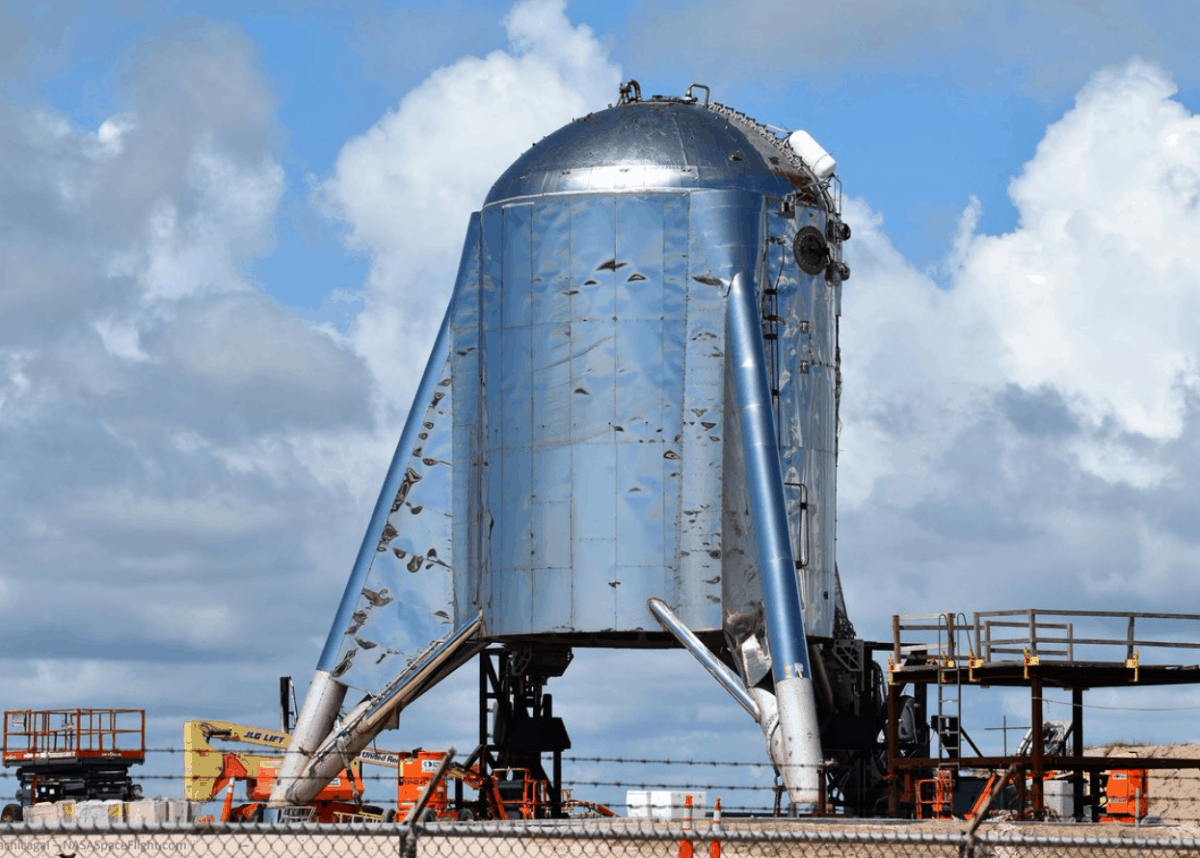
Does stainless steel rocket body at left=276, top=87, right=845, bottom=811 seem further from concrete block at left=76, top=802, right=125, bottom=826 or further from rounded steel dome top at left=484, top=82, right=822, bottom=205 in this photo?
concrete block at left=76, top=802, right=125, bottom=826

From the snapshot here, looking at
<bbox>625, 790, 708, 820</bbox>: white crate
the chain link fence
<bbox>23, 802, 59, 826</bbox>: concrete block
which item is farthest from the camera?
<bbox>23, 802, 59, 826</bbox>: concrete block

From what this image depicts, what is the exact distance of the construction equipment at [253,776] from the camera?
41.0 meters

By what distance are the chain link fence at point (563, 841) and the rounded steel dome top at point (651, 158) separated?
1242cm

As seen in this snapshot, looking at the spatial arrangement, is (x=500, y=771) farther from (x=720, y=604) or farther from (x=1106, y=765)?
(x=1106, y=765)

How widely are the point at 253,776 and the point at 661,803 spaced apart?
1352 centimetres

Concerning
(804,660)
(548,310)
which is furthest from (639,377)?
(804,660)

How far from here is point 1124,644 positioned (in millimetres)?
38312

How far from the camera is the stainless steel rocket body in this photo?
39281mm

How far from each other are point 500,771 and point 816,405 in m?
10.3

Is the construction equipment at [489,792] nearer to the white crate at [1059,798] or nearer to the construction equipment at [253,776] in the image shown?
the construction equipment at [253,776]

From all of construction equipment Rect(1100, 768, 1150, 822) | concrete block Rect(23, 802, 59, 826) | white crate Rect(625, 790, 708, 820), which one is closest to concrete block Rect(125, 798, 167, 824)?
concrete block Rect(23, 802, 59, 826)

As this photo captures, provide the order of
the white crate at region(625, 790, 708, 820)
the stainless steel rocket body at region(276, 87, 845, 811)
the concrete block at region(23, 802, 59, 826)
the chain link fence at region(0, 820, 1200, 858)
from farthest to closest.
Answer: the concrete block at region(23, 802, 59, 826) < the stainless steel rocket body at region(276, 87, 845, 811) < the white crate at region(625, 790, 708, 820) < the chain link fence at region(0, 820, 1200, 858)

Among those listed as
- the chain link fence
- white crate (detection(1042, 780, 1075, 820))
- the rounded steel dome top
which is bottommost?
the chain link fence

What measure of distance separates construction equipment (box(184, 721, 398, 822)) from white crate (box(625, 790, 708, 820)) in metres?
4.76
